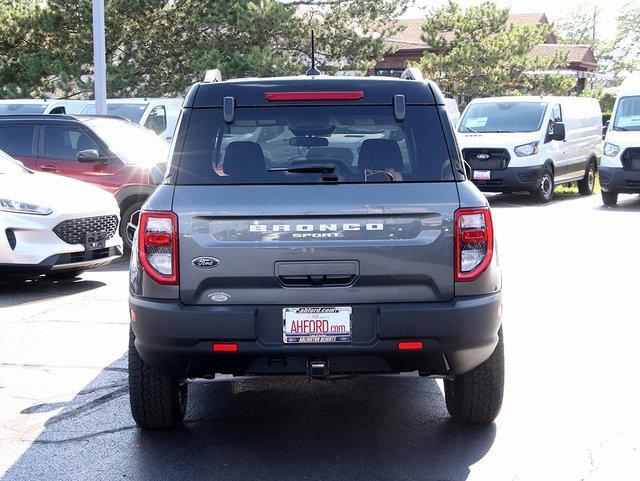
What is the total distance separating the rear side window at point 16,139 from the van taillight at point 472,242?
30.7 ft

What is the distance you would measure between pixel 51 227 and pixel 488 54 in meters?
25.9

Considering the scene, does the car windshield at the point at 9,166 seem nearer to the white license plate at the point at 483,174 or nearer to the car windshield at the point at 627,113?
the white license plate at the point at 483,174

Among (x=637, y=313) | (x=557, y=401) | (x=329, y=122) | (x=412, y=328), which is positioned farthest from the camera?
(x=637, y=313)

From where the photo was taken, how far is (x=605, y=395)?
6.15 meters

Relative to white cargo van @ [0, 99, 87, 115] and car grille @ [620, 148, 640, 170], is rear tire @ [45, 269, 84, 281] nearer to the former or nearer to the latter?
car grille @ [620, 148, 640, 170]

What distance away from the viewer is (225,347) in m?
4.67

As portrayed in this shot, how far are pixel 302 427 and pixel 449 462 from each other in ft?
3.07

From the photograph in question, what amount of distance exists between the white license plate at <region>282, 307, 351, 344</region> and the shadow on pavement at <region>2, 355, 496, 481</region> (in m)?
0.63

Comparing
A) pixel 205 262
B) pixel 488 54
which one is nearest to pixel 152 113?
pixel 488 54

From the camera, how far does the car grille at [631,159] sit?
18.5m

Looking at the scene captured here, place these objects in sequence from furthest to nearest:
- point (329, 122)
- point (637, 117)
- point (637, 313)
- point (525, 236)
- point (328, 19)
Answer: point (328, 19), point (637, 117), point (525, 236), point (637, 313), point (329, 122)

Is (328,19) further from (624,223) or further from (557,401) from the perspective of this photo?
(557,401)

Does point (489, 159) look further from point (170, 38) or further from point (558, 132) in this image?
point (170, 38)

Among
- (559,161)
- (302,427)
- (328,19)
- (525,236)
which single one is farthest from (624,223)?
(328,19)
